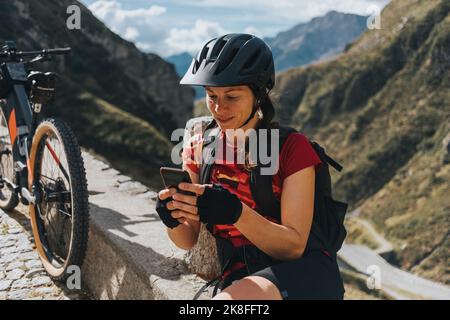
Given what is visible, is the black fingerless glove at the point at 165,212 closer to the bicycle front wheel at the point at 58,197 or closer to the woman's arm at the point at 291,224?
the woman's arm at the point at 291,224

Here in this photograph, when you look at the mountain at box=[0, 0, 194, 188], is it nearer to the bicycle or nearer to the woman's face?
the bicycle

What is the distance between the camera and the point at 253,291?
2.87m

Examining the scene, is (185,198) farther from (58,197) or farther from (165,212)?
(58,197)

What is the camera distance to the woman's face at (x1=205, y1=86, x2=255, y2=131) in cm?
332

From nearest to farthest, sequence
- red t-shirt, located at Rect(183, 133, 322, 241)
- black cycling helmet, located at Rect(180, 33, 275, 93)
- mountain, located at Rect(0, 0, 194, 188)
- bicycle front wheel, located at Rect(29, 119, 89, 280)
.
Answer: red t-shirt, located at Rect(183, 133, 322, 241) → black cycling helmet, located at Rect(180, 33, 275, 93) → bicycle front wheel, located at Rect(29, 119, 89, 280) → mountain, located at Rect(0, 0, 194, 188)

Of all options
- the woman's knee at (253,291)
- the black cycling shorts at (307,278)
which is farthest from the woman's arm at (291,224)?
the woman's knee at (253,291)

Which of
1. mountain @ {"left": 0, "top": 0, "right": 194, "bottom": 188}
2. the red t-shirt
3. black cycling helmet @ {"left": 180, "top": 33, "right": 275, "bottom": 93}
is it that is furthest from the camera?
mountain @ {"left": 0, "top": 0, "right": 194, "bottom": 188}

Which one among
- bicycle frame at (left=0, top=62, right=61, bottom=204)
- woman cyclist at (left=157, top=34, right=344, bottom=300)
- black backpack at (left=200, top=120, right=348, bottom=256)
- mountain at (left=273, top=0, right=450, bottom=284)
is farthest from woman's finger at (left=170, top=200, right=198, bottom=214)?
mountain at (left=273, top=0, right=450, bottom=284)

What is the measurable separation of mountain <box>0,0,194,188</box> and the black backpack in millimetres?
43524

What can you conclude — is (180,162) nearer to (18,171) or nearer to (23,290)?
(23,290)

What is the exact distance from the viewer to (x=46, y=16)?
71.4 meters

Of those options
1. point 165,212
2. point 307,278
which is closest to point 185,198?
point 165,212

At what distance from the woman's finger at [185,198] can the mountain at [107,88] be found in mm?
43715

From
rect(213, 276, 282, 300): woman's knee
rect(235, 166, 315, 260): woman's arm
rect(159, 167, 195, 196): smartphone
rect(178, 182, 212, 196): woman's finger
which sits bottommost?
rect(213, 276, 282, 300): woman's knee
